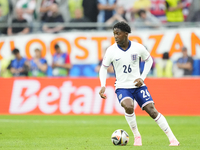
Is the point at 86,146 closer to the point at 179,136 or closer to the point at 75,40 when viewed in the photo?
the point at 179,136

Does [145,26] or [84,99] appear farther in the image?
[145,26]

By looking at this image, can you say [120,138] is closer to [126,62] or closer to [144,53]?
[126,62]

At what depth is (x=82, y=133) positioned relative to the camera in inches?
448

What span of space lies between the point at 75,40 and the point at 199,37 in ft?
18.4

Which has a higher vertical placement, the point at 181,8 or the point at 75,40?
the point at 181,8

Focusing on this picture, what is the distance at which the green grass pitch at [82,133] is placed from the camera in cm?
848

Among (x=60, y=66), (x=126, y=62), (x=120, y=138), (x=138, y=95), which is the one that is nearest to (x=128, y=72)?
(x=126, y=62)

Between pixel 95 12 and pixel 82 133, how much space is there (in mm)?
9882

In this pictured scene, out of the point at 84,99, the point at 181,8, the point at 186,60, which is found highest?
the point at 181,8

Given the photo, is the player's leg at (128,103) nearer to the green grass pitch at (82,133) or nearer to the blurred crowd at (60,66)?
the green grass pitch at (82,133)

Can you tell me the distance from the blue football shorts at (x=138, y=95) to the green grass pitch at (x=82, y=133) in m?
0.88

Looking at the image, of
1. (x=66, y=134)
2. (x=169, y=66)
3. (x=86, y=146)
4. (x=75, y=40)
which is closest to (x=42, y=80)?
(x=75, y=40)

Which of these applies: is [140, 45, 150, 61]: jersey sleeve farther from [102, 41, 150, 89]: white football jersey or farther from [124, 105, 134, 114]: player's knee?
[124, 105, 134, 114]: player's knee

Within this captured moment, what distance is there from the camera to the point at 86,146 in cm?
844
